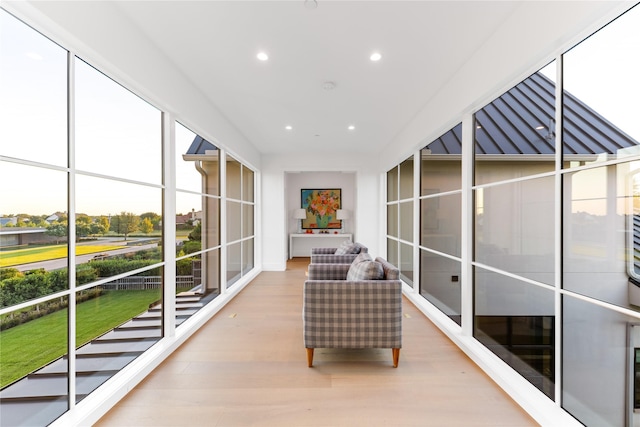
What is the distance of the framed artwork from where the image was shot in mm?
8266

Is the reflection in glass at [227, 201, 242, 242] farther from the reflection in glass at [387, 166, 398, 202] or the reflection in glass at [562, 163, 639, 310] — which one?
the reflection in glass at [562, 163, 639, 310]

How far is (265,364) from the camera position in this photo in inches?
101

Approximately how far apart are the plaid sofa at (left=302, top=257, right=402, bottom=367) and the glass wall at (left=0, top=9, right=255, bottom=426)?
1345 millimetres

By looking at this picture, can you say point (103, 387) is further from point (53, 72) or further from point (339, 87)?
point (339, 87)

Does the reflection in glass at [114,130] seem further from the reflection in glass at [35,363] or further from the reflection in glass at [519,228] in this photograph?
the reflection in glass at [519,228]

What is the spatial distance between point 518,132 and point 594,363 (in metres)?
1.48

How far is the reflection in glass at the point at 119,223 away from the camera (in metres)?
1.97

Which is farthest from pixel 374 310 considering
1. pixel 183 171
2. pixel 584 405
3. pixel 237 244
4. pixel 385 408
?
pixel 237 244

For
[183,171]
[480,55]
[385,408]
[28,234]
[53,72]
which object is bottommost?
[385,408]

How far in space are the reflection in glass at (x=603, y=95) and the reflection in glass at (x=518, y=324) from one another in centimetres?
88

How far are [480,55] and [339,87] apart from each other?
132cm

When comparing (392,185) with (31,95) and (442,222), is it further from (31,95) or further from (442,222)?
(31,95)

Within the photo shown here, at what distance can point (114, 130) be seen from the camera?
7.32 feet

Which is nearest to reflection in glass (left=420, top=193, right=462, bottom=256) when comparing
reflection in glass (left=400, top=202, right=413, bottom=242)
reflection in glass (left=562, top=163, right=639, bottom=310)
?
reflection in glass (left=400, top=202, right=413, bottom=242)
